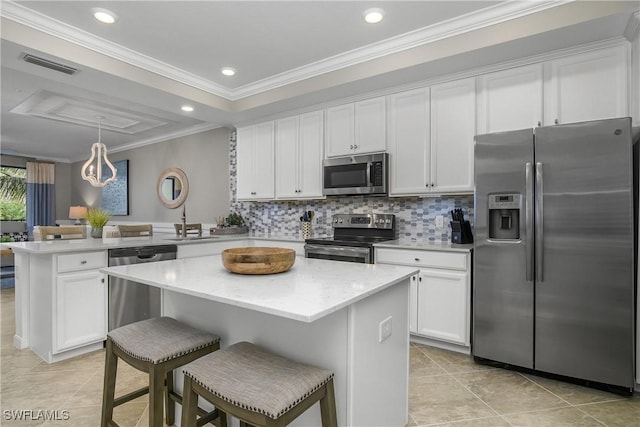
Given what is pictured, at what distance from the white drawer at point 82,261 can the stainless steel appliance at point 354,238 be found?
6.12 ft

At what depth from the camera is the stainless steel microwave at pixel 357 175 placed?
11.2 feet

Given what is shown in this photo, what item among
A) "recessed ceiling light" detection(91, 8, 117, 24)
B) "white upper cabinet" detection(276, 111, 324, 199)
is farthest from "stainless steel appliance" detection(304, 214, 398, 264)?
"recessed ceiling light" detection(91, 8, 117, 24)

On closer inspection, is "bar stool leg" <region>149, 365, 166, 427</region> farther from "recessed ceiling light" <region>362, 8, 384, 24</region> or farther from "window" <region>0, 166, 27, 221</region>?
"window" <region>0, 166, 27, 221</region>

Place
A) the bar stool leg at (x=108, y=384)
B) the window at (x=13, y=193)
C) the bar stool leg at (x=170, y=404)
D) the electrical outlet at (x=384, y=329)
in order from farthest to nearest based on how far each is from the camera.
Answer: the window at (x=13, y=193)
the bar stool leg at (x=170, y=404)
the bar stool leg at (x=108, y=384)
the electrical outlet at (x=384, y=329)

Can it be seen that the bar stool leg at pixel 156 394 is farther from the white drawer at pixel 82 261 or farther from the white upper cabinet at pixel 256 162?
the white upper cabinet at pixel 256 162

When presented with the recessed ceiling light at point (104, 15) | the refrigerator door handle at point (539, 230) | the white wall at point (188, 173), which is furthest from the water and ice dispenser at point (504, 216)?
the white wall at point (188, 173)

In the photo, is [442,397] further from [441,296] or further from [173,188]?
[173,188]

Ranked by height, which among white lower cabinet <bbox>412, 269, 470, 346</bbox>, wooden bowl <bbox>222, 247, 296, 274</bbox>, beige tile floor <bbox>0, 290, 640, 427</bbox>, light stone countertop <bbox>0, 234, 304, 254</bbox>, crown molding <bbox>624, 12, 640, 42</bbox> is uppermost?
crown molding <bbox>624, 12, 640, 42</bbox>

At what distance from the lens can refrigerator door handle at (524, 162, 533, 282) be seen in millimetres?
2381

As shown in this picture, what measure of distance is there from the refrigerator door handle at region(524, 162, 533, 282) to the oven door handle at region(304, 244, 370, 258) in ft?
4.24

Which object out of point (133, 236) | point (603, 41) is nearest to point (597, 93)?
point (603, 41)

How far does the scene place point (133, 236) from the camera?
421 centimetres

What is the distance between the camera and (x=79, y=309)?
2.83m

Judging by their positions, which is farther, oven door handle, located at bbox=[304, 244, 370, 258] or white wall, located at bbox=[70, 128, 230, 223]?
white wall, located at bbox=[70, 128, 230, 223]
